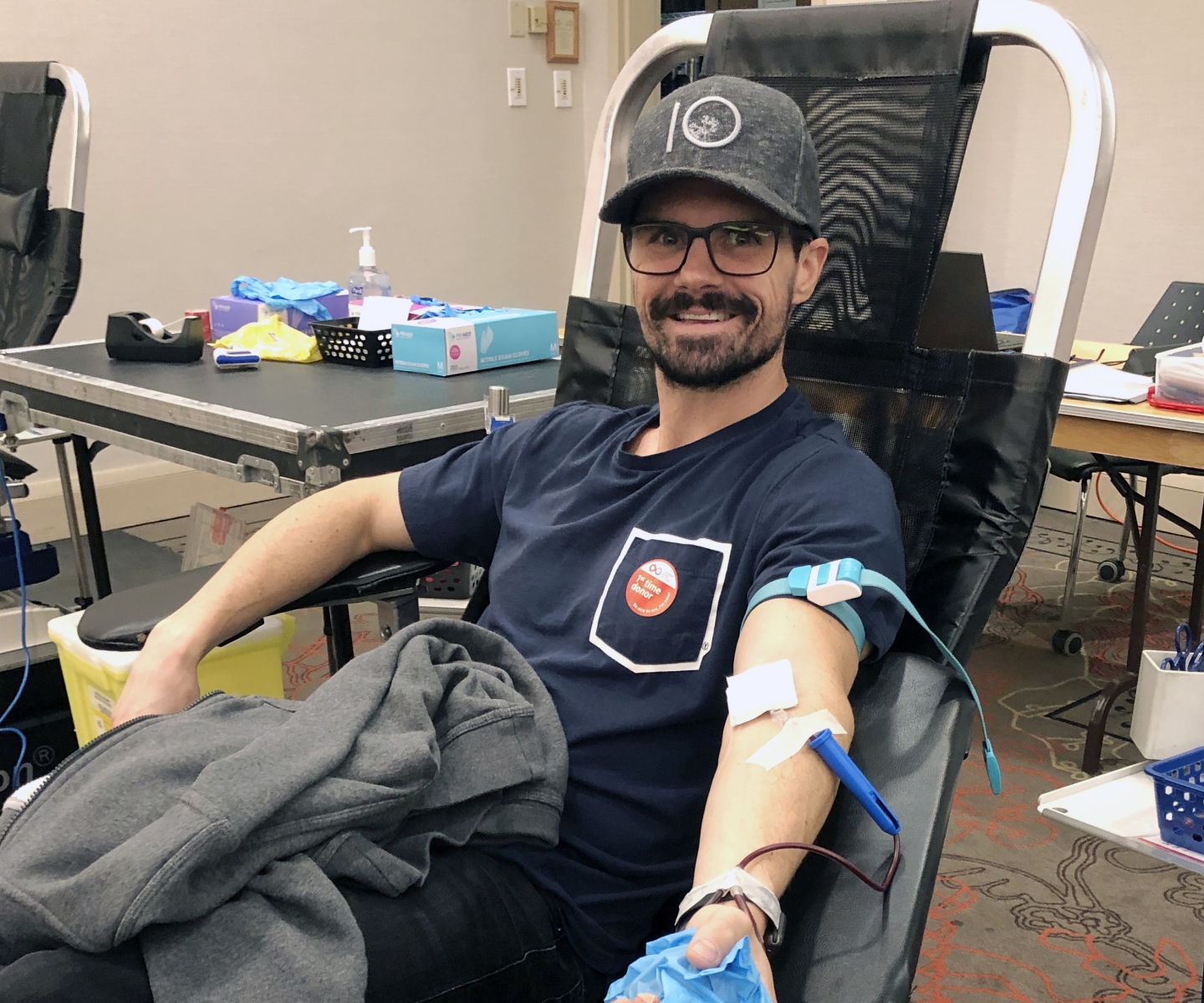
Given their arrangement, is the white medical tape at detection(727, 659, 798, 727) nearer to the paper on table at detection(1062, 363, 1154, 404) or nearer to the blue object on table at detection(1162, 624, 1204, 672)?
the blue object on table at detection(1162, 624, 1204, 672)

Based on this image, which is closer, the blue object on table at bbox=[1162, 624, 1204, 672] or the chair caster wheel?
the blue object on table at bbox=[1162, 624, 1204, 672]

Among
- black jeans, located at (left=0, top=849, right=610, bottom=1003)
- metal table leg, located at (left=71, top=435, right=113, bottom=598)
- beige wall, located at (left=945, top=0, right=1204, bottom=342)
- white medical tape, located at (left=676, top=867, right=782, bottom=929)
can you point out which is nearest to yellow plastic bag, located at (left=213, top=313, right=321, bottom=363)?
metal table leg, located at (left=71, top=435, right=113, bottom=598)

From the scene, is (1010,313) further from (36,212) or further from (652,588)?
(36,212)

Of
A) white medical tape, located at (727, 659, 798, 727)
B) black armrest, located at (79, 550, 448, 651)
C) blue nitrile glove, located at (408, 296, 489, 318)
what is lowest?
black armrest, located at (79, 550, 448, 651)

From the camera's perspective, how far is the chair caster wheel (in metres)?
2.90

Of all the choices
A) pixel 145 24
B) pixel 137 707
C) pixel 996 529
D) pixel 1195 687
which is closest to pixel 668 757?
pixel 996 529

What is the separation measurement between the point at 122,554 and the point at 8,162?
4.57 ft

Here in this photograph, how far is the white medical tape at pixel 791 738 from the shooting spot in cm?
90

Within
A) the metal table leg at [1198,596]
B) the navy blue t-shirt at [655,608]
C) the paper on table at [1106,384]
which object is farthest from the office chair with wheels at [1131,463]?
the navy blue t-shirt at [655,608]

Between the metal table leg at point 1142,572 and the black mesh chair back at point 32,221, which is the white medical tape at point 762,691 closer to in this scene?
the metal table leg at point 1142,572

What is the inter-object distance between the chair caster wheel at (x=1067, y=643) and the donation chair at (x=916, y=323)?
1936 mm

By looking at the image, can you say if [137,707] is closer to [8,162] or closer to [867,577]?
[867,577]

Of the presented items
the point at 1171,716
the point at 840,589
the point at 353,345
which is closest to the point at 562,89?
the point at 353,345

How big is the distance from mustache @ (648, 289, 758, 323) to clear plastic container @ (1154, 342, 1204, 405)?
1.44m
